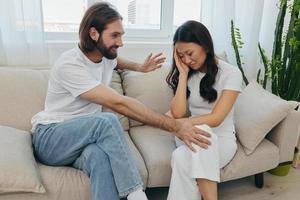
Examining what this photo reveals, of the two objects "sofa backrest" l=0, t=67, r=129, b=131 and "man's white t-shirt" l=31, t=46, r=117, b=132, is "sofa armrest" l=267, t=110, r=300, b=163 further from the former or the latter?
"sofa backrest" l=0, t=67, r=129, b=131

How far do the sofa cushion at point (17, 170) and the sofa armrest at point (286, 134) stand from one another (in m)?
1.36

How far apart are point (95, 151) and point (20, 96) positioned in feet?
2.28

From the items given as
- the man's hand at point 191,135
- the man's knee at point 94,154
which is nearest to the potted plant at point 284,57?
the man's hand at point 191,135

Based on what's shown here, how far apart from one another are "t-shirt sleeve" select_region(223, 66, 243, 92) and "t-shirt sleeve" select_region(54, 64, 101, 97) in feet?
2.24

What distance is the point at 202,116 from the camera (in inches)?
65.2

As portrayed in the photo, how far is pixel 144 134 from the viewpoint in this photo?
195 centimetres

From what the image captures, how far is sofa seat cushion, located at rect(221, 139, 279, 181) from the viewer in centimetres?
169

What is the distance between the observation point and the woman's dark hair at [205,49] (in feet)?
5.29

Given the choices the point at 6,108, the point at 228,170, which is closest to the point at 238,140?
the point at 228,170

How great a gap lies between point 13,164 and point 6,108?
1.87 ft

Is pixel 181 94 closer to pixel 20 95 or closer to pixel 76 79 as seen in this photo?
pixel 76 79

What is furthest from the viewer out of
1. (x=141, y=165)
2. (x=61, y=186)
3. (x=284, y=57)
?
(x=284, y=57)

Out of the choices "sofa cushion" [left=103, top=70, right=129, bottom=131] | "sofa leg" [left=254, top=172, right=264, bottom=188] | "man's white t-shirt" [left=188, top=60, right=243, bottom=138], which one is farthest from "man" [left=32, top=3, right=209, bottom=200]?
"sofa leg" [left=254, top=172, right=264, bottom=188]

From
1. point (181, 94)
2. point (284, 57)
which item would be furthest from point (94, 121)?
point (284, 57)
